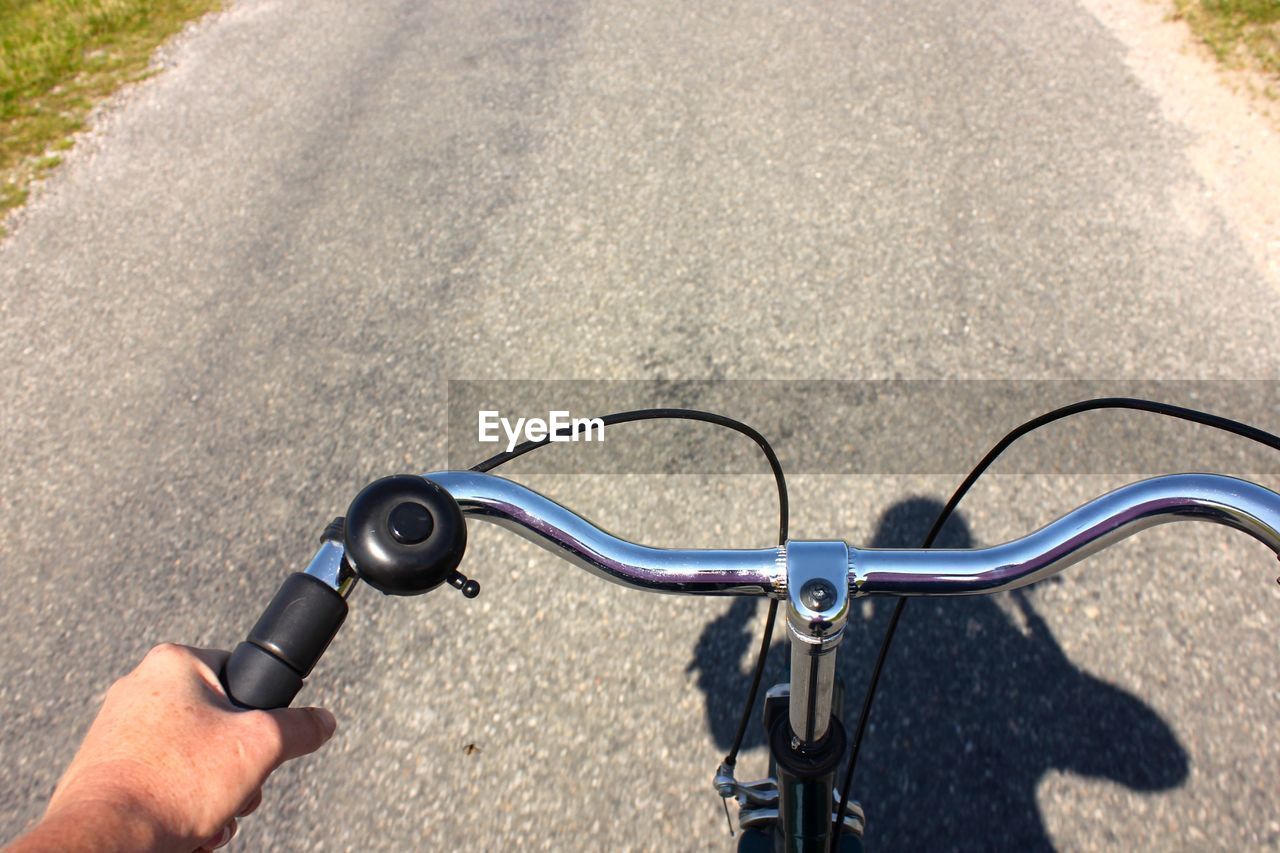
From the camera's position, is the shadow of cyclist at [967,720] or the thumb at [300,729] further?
the shadow of cyclist at [967,720]

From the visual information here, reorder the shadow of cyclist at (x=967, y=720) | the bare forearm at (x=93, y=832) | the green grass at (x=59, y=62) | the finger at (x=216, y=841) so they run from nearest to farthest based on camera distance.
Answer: the bare forearm at (x=93, y=832) → the finger at (x=216, y=841) → the shadow of cyclist at (x=967, y=720) → the green grass at (x=59, y=62)

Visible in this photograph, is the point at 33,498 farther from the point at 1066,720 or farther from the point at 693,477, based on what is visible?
the point at 1066,720

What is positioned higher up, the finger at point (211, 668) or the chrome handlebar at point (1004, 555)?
the chrome handlebar at point (1004, 555)

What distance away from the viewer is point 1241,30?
4637 millimetres

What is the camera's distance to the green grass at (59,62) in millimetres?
4895

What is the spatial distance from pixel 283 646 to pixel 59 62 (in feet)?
20.6

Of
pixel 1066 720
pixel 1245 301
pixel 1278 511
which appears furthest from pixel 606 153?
pixel 1278 511

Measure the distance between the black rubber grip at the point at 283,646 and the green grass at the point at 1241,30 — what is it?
16.8ft

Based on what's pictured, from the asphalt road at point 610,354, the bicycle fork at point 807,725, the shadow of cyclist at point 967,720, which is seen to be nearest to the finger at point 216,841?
the bicycle fork at point 807,725

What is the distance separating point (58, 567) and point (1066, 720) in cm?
323

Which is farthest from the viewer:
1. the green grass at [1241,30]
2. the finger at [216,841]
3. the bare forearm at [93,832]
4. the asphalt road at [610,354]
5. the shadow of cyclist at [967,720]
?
the green grass at [1241,30]

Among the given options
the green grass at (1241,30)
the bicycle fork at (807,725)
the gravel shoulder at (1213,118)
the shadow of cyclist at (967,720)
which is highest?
the bicycle fork at (807,725)

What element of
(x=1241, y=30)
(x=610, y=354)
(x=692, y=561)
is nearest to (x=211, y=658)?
→ (x=692, y=561)

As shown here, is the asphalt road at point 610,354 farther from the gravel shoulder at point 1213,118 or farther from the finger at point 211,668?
the finger at point 211,668
